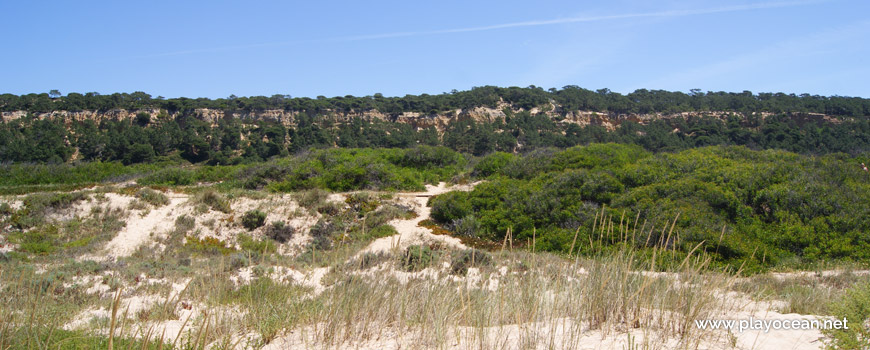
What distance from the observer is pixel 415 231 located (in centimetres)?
1435

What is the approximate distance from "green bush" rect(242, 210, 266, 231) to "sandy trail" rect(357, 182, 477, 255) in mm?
4151

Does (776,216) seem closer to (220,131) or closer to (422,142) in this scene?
(422,142)

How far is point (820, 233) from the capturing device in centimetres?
1023

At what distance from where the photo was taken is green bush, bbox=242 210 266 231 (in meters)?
15.1

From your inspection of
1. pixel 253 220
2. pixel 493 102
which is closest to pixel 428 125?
pixel 493 102

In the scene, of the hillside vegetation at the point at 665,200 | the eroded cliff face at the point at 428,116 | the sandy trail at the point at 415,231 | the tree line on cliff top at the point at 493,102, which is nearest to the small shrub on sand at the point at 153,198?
the hillside vegetation at the point at 665,200

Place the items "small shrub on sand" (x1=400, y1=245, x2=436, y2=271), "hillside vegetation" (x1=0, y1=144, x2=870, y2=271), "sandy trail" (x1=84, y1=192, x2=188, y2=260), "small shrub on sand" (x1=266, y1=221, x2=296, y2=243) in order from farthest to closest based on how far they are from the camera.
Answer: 1. "small shrub on sand" (x1=266, y1=221, x2=296, y2=243)
2. "sandy trail" (x1=84, y1=192, x2=188, y2=260)
3. "hillside vegetation" (x1=0, y1=144, x2=870, y2=271)
4. "small shrub on sand" (x1=400, y1=245, x2=436, y2=271)

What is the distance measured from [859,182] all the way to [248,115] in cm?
4763

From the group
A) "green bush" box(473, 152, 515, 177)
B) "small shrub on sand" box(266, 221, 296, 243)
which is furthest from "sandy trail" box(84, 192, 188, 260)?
"green bush" box(473, 152, 515, 177)

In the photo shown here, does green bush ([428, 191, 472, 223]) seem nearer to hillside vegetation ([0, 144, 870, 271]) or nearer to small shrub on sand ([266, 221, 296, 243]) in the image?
hillside vegetation ([0, 144, 870, 271])

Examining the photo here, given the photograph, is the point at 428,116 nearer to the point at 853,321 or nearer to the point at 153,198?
the point at 153,198

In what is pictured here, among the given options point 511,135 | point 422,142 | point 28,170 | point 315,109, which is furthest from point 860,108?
point 28,170

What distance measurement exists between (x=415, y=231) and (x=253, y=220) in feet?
17.2

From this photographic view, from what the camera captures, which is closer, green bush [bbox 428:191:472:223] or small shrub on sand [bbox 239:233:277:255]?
small shrub on sand [bbox 239:233:277:255]
